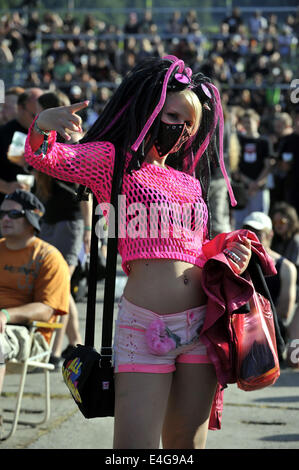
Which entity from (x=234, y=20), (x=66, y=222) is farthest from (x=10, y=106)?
(x=234, y=20)

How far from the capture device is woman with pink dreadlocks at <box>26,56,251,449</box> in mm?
2689

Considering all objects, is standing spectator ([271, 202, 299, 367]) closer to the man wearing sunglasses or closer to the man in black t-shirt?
the man in black t-shirt

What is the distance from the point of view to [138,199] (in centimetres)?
279

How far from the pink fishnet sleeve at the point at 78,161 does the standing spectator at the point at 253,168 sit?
7270mm

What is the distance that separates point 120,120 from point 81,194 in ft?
1.03

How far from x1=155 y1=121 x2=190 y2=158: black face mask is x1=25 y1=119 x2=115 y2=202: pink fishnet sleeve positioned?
0.18 metres

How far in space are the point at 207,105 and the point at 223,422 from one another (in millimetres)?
2398

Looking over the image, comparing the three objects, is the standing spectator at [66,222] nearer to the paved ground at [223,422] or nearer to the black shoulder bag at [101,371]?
the paved ground at [223,422]

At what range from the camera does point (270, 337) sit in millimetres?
2836

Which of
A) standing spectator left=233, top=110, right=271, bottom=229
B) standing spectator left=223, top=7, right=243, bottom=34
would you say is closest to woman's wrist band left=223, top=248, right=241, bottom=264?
standing spectator left=233, top=110, right=271, bottom=229

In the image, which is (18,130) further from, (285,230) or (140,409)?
(140,409)

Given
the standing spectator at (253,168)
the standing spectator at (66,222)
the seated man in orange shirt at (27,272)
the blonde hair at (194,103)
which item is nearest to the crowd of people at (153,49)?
the standing spectator at (253,168)

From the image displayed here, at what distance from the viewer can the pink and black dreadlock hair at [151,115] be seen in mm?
2852

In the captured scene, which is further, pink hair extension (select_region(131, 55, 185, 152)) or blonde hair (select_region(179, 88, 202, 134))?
blonde hair (select_region(179, 88, 202, 134))
